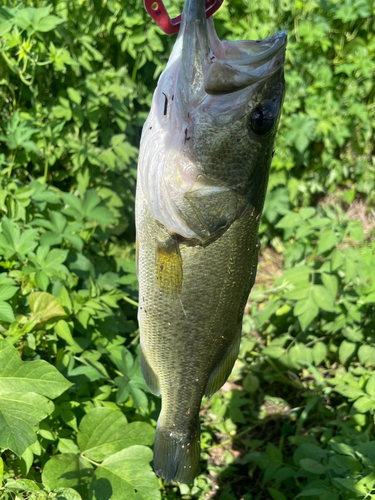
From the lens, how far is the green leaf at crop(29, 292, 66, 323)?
1.94m

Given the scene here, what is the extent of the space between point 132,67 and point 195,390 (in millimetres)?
2817

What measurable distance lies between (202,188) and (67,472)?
1115 millimetres

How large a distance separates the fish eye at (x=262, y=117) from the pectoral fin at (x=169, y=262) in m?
0.39

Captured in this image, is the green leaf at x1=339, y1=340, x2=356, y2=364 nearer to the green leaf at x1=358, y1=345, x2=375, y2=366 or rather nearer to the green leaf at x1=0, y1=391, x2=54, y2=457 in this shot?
the green leaf at x1=358, y1=345, x2=375, y2=366

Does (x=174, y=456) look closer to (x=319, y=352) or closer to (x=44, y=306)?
(x=44, y=306)

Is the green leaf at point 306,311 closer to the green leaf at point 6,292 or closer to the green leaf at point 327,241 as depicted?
the green leaf at point 327,241

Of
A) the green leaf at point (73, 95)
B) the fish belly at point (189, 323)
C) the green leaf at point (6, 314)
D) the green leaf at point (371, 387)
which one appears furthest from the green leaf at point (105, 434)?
the green leaf at point (73, 95)

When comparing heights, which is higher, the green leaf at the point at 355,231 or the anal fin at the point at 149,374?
the green leaf at the point at 355,231

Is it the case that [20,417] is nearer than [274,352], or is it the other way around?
[20,417]

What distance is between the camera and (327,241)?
2.73 metres

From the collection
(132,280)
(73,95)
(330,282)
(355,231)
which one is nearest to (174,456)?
(132,280)

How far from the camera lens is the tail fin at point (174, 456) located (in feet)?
5.57

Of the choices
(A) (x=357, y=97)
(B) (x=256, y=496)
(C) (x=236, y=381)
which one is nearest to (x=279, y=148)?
(A) (x=357, y=97)

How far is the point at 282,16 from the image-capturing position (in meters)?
4.07
